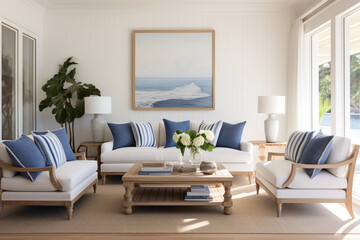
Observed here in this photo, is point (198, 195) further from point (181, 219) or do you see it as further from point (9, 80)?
point (9, 80)

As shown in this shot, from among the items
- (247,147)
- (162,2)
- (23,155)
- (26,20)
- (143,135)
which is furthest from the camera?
(162,2)

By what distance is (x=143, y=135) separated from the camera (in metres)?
5.43

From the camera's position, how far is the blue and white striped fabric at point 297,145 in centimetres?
377

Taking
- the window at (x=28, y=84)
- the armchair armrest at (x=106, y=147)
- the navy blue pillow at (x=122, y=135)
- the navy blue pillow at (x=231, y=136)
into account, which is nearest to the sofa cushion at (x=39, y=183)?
the armchair armrest at (x=106, y=147)

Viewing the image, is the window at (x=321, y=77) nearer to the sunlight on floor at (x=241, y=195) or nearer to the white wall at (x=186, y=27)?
the white wall at (x=186, y=27)

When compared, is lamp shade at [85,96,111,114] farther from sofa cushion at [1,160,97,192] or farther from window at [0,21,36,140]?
sofa cushion at [1,160,97,192]

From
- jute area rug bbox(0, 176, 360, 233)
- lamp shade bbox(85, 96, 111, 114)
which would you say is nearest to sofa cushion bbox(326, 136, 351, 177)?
jute area rug bbox(0, 176, 360, 233)

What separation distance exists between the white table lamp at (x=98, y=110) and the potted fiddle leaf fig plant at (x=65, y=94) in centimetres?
37

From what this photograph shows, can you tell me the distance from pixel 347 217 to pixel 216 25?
4078 mm

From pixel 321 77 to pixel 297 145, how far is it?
1.96 m

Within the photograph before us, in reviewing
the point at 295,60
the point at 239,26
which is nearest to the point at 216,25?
the point at 239,26

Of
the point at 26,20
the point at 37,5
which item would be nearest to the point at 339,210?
the point at 26,20

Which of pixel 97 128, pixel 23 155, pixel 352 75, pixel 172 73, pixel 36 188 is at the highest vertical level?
pixel 172 73

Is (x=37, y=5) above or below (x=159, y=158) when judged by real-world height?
above
